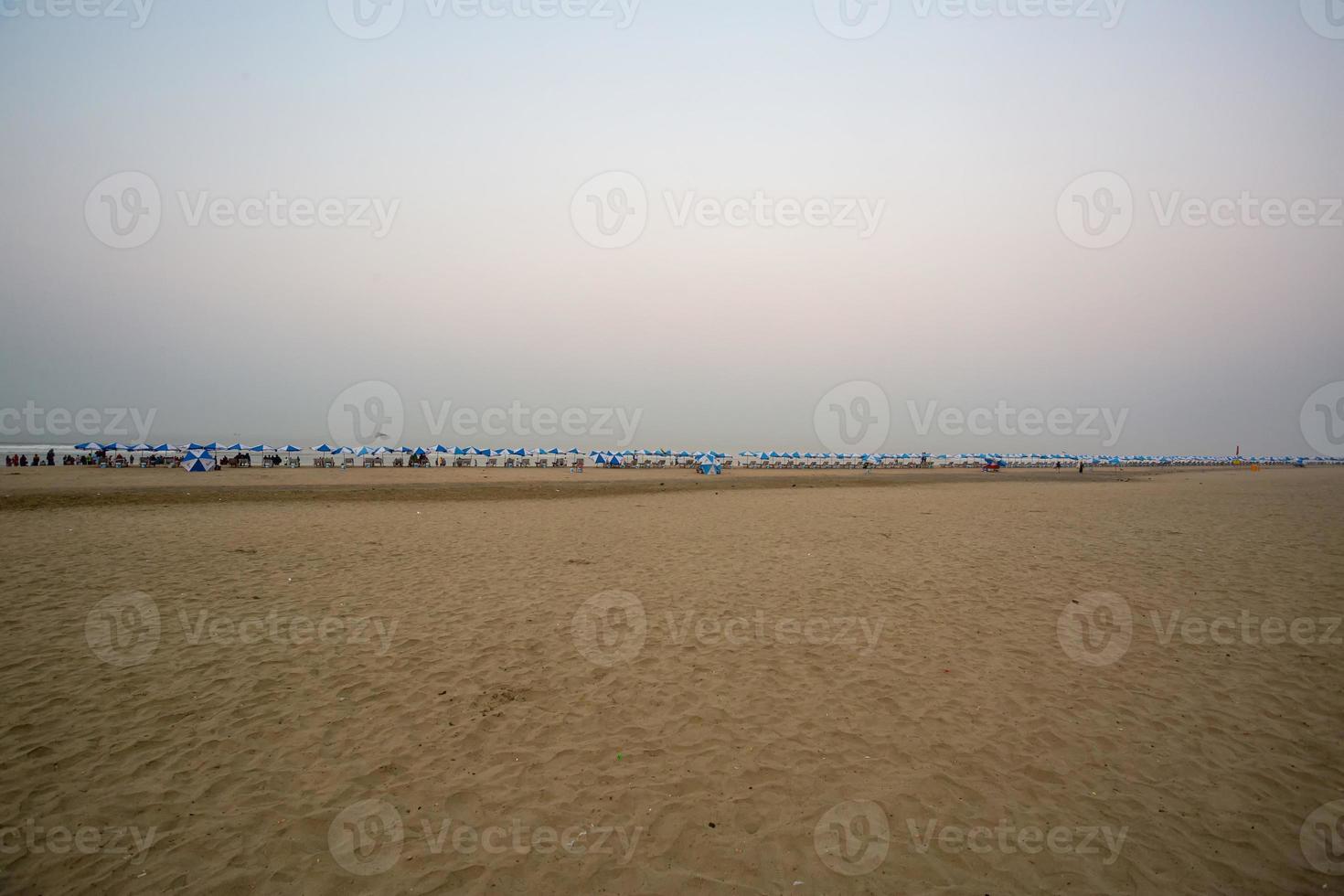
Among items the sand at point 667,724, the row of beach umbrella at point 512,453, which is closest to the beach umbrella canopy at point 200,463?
the row of beach umbrella at point 512,453

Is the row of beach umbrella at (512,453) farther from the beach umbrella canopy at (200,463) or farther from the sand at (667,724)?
the sand at (667,724)

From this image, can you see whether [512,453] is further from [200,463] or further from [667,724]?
[667,724]

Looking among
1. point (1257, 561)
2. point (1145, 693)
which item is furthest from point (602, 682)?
point (1257, 561)

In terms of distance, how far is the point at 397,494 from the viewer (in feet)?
102

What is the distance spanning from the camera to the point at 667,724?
6.56 metres

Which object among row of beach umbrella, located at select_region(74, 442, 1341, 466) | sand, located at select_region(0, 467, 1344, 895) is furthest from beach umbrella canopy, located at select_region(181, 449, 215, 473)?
sand, located at select_region(0, 467, 1344, 895)

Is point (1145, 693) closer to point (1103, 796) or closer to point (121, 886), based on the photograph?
point (1103, 796)

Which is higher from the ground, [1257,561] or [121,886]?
[1257,561]

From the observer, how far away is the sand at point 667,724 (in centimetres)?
457

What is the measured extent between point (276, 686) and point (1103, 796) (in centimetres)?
918

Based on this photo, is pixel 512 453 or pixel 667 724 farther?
pixel 512 453

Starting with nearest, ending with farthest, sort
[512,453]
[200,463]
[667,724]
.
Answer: [667,724]
[200,463]
[512,453]

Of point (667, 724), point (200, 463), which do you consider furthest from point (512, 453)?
point (667, 724)

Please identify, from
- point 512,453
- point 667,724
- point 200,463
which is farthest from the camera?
point 512,453
